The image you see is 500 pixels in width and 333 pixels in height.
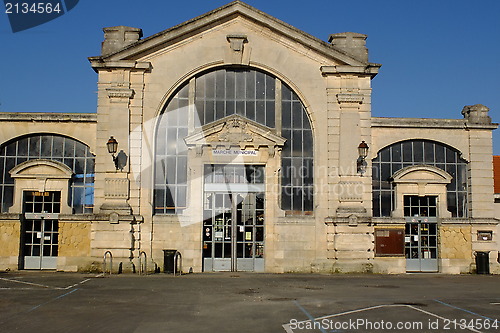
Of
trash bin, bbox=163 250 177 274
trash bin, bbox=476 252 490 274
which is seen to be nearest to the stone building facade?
trash bin, bbox=476 252 490 274

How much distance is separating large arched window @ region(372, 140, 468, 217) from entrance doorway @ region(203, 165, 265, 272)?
4.60 meters

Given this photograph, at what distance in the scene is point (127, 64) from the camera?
2145cm

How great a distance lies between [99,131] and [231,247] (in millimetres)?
6300

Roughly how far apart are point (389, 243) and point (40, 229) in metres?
12.9

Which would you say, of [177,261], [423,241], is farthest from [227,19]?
[423,241]

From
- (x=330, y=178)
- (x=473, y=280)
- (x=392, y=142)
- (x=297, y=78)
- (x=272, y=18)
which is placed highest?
(x=272, y=18)

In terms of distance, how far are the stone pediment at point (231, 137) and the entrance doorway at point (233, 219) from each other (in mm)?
864

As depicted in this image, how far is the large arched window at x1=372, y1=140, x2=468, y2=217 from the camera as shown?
22.7m

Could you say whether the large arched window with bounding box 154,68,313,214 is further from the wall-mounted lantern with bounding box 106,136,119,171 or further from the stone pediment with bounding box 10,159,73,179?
the stone pediment with bounding box 10,159,73,179

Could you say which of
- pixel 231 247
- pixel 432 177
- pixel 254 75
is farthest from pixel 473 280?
pixel 254 75

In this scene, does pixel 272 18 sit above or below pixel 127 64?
above

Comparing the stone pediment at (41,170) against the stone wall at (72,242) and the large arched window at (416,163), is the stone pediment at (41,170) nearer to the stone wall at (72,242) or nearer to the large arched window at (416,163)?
the stone wall at (72,242)

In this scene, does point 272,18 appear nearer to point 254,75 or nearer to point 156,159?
point 254,75

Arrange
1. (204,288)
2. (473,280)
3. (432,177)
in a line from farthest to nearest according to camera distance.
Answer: (432,177), (473,280), (204,288)
